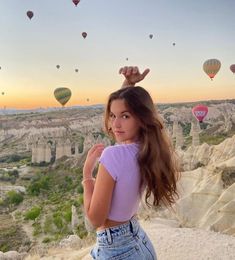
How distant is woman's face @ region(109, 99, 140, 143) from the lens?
5.04 feet

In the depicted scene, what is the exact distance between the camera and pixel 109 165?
1372mm

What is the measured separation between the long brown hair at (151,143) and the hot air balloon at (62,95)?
21.3 m

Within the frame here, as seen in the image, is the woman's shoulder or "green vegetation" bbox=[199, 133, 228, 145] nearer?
the woman's shoulder

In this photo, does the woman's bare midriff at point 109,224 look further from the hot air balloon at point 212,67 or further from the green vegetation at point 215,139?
the green vegetation at point 215,139

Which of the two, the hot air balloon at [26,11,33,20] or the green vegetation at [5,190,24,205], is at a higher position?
the hot air balloon at [26,11,33,20]

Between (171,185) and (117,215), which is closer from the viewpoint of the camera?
(117,215)

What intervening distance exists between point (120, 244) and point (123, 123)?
1.51ft

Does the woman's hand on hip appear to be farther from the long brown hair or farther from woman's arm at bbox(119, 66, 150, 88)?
woman's arm at bbox(119, 66, 150, 88)

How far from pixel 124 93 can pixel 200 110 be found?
23.9m

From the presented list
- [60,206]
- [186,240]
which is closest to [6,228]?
[60,206]

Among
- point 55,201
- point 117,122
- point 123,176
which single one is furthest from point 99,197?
→ point 55,201

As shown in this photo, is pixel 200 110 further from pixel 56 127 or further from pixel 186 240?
pixel 56 127

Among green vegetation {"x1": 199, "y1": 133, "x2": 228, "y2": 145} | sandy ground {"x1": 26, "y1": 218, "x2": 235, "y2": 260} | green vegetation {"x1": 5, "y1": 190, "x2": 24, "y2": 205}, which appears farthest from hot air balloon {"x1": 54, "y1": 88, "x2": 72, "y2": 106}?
sandy ground {"x1": 26, "y1": 218, "x2": 235, "y2": 260}

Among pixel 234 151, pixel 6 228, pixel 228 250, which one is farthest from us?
pixel 6 228
